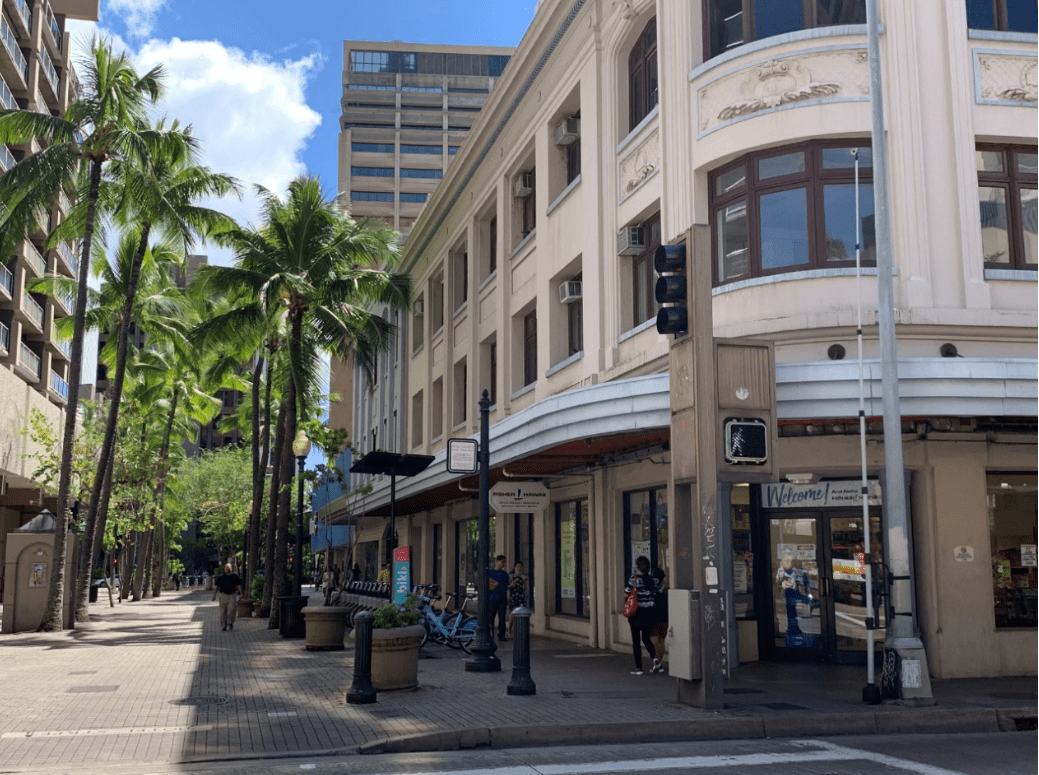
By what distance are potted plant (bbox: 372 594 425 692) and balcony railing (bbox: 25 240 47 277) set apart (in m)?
37.4

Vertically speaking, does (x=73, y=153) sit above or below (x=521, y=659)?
above

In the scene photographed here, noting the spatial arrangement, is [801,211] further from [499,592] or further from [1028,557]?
[499,592]

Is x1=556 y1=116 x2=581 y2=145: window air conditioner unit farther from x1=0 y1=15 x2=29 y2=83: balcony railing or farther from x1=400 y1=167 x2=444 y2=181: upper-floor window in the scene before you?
x1=400 y1=167 x2=444 y2=181: upper-floor window

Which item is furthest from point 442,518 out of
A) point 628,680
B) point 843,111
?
point 843,111

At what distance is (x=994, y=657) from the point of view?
1466 cm

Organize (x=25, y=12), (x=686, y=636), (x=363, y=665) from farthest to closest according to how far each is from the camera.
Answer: (x=25, y=12) < (x=363, y=665) < (x=686, y=636)

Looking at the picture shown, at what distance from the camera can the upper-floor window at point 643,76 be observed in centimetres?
1845

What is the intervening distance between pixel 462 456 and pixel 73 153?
1530 centimetres

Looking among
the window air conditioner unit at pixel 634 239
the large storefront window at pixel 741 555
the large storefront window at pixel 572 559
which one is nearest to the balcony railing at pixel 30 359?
the large storefront window at pixel 572 559

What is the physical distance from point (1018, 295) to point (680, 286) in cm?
531

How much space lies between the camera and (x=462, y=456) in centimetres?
1650

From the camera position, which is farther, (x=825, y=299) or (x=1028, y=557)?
(x=1028, y=557)

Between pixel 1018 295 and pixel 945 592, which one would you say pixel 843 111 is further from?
pixel 945 592

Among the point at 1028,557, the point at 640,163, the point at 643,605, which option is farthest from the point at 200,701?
the point at 1028,557
